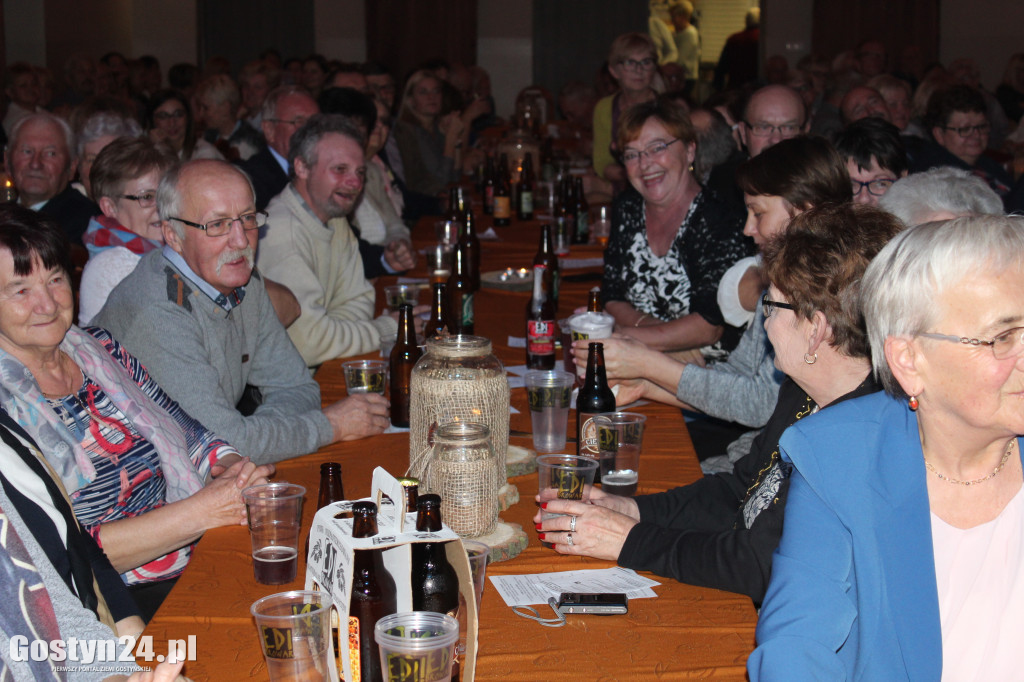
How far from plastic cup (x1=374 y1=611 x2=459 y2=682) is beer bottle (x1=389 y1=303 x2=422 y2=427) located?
1367 mm

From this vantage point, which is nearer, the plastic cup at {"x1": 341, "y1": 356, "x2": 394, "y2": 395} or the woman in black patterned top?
the plastic cup at {"x1": 341, "y1": 356, "x2": 394, "y2": 395}

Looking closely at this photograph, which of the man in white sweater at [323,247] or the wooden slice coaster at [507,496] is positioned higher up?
the man in white sweater at [323,247]

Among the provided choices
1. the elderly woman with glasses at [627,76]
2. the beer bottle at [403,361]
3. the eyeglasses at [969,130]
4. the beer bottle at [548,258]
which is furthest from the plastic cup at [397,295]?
the eyeglasses at [969,130]

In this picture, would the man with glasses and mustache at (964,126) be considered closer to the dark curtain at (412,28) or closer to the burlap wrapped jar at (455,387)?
the burlap wrapped jar at (455,387)

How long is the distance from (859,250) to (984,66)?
13.0 m

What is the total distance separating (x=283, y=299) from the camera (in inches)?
122

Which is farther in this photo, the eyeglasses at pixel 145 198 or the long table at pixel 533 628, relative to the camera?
the eyeglasses at pixel 145 198

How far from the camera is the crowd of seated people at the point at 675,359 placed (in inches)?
53.3

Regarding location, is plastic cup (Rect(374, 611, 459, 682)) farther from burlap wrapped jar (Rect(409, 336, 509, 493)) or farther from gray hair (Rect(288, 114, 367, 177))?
gray hair (Rect(288, 114, 367, 177))

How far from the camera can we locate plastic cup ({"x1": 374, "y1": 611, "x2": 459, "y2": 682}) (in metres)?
1.12

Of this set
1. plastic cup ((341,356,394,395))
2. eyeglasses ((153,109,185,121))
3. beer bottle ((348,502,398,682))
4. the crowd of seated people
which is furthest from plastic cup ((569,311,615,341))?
eyeglasses ((153,109,185,121))

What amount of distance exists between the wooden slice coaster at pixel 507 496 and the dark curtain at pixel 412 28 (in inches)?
490

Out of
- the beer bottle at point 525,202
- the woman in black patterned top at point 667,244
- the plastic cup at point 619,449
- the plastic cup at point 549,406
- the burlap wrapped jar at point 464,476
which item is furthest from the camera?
the beer bottle at point 525,202

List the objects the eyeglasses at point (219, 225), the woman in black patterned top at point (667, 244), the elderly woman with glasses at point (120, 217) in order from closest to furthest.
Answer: the eyeglasses at point (219, 225)
the elderly woman with glasses at point (120, 217)
the woman in black patterned top at point (667, 244)
